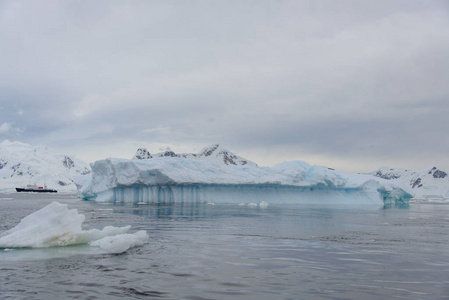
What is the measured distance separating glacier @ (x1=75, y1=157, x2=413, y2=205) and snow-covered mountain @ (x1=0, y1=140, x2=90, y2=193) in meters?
88.9

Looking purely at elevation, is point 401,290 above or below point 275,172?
below

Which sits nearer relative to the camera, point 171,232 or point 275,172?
point 171,232

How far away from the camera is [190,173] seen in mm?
36969

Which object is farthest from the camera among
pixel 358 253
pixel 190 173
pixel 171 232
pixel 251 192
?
pixel 251 192

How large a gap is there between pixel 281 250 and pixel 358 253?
1997mm

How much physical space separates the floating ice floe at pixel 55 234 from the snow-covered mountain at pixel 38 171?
4609 inches

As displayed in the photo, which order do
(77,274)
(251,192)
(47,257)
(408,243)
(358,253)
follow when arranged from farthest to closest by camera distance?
(251,192)
(408,243)
(358,253)
(47,257)
(77,274)

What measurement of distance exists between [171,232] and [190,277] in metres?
6.78

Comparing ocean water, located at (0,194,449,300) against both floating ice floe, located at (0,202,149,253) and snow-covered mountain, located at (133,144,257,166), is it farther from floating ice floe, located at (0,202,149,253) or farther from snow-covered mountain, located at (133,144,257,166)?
snow-covered mountain, located at (133,144,257,166)

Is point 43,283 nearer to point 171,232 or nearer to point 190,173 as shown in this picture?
point 171,232

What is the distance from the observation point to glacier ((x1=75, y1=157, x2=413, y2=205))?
35.9m

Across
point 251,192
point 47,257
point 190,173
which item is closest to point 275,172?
point 251,192

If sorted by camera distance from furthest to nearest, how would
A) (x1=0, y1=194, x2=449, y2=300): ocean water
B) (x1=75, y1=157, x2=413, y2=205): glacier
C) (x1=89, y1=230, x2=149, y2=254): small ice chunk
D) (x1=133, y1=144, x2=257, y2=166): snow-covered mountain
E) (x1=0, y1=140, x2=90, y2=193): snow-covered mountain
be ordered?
(x1=0, y1=140, x2=90, y2=193): snow-covered mountain
(x1=133, y1=144, x2=257, y2=166): snow-covered mountain
(x1=75, y1=157, x2=413, y2=205): glacier
(x1=89, y1=230, x2=149, y2=254): small ice chunk
(x1=0, y1=194, x2=449, y2=300): ocean water

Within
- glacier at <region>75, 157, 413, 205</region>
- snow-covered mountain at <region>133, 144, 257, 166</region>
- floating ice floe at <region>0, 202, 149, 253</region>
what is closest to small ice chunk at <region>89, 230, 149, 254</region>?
floating ice floe at <region>0, 202, 149, 253</region>
